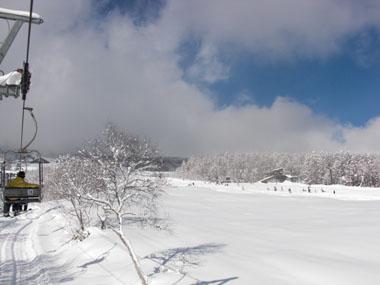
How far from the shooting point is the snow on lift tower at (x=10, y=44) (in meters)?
4.82

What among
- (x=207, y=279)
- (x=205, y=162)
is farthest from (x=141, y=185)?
(x=205, y=162)

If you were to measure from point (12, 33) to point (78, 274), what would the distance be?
36.4 ft

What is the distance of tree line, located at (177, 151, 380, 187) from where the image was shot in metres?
75.8

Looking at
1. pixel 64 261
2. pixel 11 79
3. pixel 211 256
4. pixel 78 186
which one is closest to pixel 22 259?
pixel 64 261

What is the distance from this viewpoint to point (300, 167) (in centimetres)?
11075

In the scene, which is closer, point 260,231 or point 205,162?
point 260,231

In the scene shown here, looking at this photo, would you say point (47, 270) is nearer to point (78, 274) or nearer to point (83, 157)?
point (78, 274)

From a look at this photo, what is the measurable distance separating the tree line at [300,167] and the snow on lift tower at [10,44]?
83.9 m

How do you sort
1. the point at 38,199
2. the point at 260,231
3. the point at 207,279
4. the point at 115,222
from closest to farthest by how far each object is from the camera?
1. the point at 38,199
2. the point at 207,279
3. the point at 260,231
4. the point at 115,222

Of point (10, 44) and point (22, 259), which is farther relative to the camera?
point (22, 259)

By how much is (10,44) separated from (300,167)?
116 metres

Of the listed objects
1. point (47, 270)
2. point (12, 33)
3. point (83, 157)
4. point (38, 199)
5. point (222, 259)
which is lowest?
point (47, 270)

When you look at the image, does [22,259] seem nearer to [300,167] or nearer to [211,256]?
[211,256]

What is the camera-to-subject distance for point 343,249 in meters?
13.5
